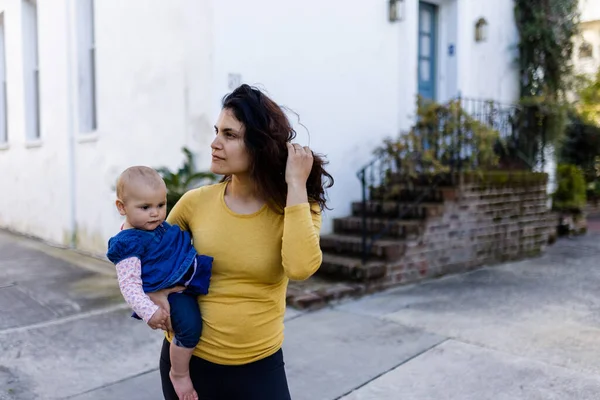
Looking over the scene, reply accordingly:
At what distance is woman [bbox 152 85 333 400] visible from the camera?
5.55 ft

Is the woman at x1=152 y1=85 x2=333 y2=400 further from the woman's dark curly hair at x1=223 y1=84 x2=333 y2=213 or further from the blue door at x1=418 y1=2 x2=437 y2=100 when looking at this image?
the blue door at x1=418 y1=2 x2=437 y2=100

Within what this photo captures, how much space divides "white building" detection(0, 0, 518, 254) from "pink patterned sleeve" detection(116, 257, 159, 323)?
4.14 metres

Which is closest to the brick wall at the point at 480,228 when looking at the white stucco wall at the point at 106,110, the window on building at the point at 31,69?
the white stucco wall at the point at 106,110

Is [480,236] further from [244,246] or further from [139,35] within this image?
[244,246]

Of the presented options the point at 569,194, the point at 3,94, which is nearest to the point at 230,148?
the point at 569,194

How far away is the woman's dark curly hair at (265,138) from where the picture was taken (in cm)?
170

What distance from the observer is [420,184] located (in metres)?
6.69

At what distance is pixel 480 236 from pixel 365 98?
2264 millimetres

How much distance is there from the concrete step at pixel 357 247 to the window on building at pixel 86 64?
4019 millimetres

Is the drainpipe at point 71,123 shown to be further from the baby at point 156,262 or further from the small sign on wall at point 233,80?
the baby at point 156,262

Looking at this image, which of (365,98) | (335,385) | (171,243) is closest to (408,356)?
(335,385)

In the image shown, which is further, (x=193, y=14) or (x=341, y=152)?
(x=341, y=152)

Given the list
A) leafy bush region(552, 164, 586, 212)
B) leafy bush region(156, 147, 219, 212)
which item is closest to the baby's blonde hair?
leafy bush region(156, 147, 219, 212)

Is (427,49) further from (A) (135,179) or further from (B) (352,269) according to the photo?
(A) (135,179)
